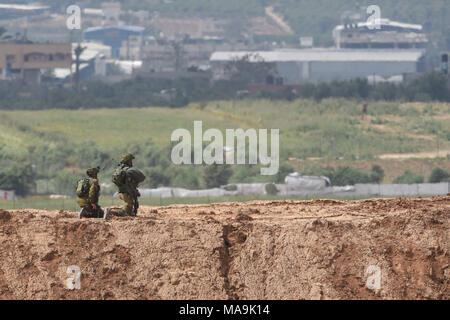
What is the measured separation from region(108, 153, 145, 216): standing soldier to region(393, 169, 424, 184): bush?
35015 mm

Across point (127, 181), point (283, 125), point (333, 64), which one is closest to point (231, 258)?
point (127, 181)

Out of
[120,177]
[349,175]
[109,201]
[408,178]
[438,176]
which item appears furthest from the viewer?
[438,176]

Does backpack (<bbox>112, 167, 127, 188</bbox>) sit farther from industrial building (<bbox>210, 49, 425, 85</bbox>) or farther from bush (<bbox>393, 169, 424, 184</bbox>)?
industrial building (<bbox>210, 49, 425, 85</bbox>)

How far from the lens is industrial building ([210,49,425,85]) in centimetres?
16088

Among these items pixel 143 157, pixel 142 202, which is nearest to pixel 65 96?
pixel 143 157

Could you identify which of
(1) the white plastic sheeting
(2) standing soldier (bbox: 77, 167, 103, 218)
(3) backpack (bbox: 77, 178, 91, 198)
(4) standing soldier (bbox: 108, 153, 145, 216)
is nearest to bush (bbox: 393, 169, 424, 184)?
(1) the white plastic sheeting

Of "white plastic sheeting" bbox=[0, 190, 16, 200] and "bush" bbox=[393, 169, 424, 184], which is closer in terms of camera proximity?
"white plastic sheeting" bbox=[0, 190, 16, 200]

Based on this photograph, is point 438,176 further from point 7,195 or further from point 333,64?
point 333,64

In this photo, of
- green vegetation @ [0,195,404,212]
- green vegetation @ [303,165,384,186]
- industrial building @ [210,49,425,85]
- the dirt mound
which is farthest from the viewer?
industrial building @ [210,49,425,85]

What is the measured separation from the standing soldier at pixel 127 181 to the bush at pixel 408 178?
35.0 m

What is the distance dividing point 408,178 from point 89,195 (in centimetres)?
3715

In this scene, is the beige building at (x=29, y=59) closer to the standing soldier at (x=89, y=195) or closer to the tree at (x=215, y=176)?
the tree at (x=215, y=176)

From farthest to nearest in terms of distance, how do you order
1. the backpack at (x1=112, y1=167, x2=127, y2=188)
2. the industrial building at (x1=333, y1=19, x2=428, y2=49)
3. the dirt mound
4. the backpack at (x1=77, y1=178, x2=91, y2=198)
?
1. the industrial building at (x1=333, y1=19, x2=428, y2=49)
2. the backpack at (x1=112, y1=167, x2=127, y2=188)
3. the backpack at (x1=77, y1=178, x2=91, y2=198)
4. the dirt mound

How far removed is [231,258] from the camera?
1972 cm
